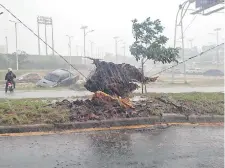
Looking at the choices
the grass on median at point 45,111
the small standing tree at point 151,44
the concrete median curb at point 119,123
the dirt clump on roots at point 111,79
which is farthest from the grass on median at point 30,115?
→ the small standing tree at point 151,44

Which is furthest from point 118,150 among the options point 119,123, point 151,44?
point 151,44

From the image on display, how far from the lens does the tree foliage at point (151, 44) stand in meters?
10.4

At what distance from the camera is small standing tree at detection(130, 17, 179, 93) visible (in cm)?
1042

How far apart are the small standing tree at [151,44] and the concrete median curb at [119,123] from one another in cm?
387

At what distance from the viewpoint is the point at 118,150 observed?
4.65 meters

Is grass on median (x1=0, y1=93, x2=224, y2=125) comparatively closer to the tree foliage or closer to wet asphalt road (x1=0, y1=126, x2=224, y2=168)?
wet asphalt road (x1=0, y1=126, x2=224, y2=168)

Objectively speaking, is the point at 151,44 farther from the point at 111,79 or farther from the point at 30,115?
the point at 30,115

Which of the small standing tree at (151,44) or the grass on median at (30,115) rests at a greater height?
the small standing tree at (151,44)

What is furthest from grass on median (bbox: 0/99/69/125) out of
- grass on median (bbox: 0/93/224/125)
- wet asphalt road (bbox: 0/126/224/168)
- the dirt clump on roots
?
the dirt clump on roots

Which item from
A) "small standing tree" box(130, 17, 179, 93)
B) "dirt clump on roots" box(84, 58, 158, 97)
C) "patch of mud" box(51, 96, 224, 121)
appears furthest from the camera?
"small standing tree" box(130, 17, 179, 93)

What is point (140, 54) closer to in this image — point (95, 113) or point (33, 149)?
point (95, 113)

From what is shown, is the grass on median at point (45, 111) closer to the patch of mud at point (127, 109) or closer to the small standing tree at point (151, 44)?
the patch of mud at point (127, 109)

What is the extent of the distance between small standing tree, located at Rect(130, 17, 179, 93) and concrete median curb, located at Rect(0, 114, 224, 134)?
387 centimetres

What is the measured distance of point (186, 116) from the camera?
6.78 m
